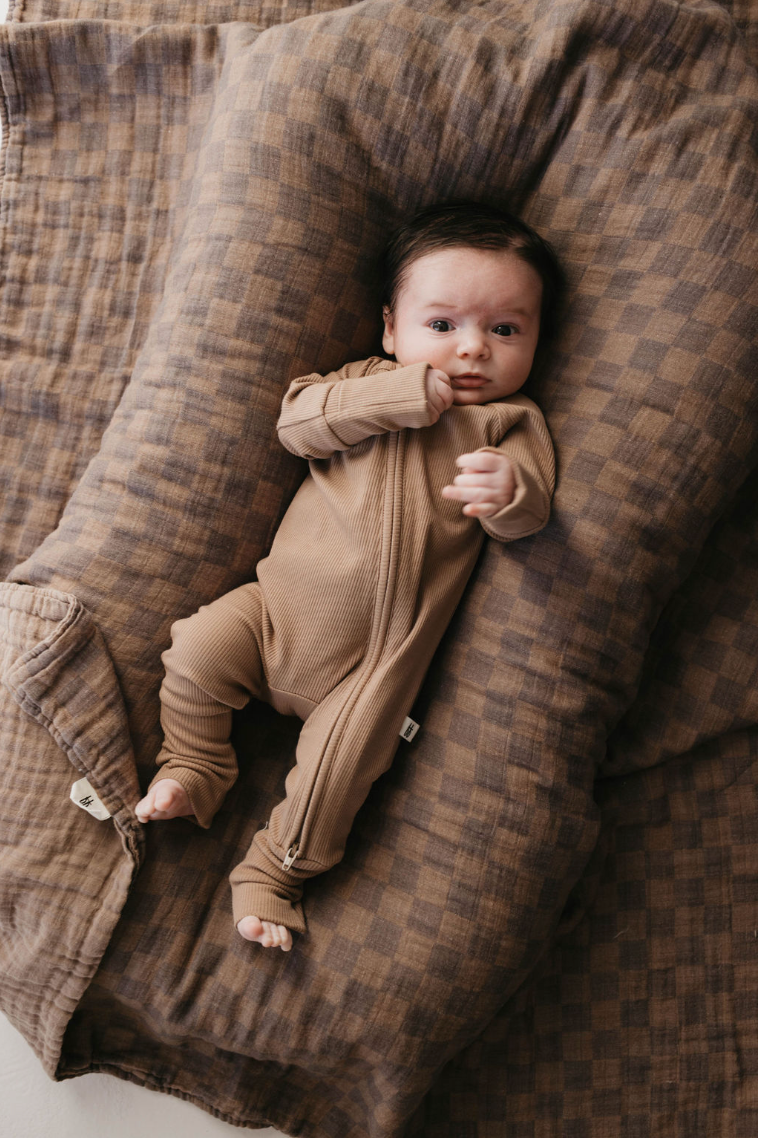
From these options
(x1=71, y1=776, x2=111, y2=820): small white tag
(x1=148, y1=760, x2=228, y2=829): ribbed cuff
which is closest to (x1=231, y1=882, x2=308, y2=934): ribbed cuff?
(x1=148, y1=760, x2=228, y2=829): ribbed cuff

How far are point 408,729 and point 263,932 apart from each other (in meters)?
0.35

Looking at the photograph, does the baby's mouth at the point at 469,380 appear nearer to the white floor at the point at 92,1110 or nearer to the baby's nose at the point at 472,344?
the baby's nose at the point at 472,344

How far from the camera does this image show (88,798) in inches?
45.6

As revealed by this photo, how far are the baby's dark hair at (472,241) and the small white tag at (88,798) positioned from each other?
86cm

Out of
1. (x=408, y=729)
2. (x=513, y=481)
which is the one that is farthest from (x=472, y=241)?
(x=408, y=729)

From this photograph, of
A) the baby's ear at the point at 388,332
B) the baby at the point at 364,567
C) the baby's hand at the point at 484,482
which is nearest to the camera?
the baby's hand at the point at 484,482

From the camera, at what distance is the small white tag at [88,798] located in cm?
115

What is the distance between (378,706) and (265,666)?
19 centimetres

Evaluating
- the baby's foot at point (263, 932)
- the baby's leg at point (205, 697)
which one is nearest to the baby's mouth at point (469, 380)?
the baby's leg at point (205, 697)

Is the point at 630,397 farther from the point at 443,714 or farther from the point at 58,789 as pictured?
the point at 58,789

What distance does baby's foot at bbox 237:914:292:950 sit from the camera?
113 cm

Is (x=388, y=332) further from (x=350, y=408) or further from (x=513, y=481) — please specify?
(x=513, y=481)

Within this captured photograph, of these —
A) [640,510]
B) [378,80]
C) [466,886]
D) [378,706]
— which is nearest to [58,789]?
[378,706]

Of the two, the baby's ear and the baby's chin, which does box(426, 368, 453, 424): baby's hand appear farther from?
the baby's ear
